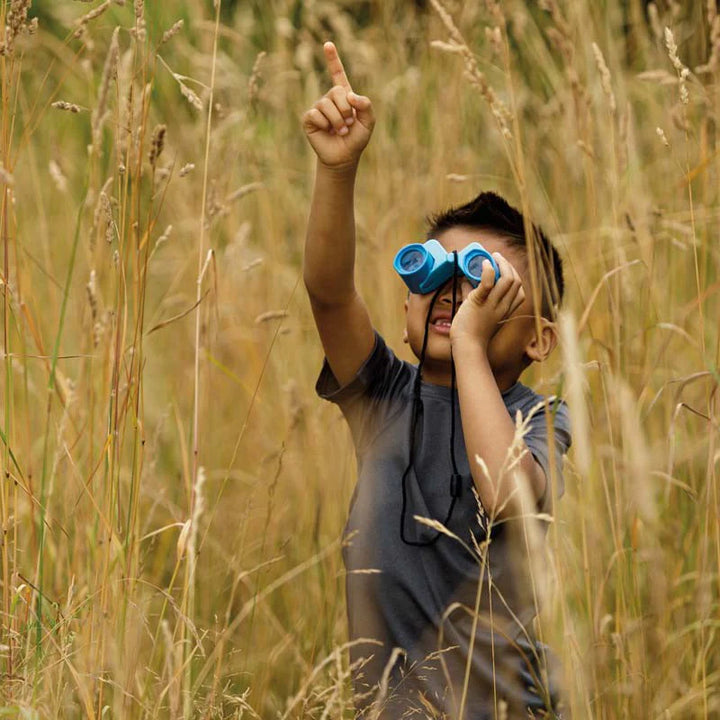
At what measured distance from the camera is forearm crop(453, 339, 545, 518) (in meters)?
1.37

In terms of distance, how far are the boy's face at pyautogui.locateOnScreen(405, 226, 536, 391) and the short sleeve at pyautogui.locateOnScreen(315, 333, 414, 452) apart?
5 cm

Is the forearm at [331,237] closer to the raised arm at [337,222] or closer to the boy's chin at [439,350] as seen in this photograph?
the raised arm at [337,222]

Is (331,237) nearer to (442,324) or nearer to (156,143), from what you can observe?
(442,324)

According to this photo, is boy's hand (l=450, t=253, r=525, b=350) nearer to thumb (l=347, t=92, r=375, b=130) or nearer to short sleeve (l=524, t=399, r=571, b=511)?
short sleeve (l=524, t=399, r=571, b=511)

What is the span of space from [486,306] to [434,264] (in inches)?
4.0

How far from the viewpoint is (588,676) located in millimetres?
1313

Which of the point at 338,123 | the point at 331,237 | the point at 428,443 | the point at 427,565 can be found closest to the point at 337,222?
the point at 331,237

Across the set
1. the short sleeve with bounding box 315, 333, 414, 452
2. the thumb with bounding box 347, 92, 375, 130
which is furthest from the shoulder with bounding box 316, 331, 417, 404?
the thumb with bounding box 347, 92, 375, 130

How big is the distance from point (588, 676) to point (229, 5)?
11.5 feet

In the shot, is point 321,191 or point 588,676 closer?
point 588,676

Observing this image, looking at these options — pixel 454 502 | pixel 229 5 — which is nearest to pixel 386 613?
pixel 454 502

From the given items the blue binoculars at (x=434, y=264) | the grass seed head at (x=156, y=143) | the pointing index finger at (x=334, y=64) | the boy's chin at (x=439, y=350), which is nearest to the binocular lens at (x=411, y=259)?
the blue binoculars at (x=434, y=264)

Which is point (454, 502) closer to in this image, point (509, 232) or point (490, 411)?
point (490, 411)

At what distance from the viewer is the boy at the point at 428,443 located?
4.80 ft
